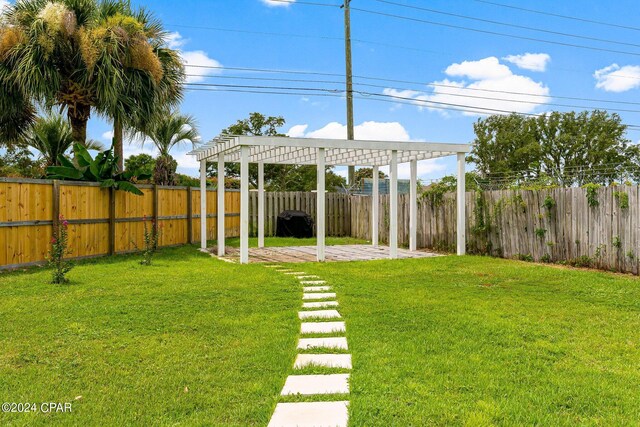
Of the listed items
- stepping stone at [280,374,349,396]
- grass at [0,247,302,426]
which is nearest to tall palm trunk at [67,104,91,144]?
grass at [0,247,302,426]

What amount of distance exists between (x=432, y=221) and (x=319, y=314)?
802 centimetres

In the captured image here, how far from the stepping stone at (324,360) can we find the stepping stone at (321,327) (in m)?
0.70

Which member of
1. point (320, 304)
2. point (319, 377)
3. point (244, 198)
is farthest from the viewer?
point (244, 198)

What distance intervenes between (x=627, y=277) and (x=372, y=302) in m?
4.78

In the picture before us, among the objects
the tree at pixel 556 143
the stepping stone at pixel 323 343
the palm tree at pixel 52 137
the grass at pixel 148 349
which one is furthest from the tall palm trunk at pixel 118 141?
the tree at pixel 556 143

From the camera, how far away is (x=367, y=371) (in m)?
3.30

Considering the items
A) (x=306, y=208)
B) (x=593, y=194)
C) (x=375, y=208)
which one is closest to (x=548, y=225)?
(x=593, y=194)

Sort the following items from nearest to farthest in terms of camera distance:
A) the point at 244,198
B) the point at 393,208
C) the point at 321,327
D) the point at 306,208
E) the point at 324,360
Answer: the point at 324,360 → the point at 321,327 → the point at 244,198 → the point at 393,208 → the point at 306,208

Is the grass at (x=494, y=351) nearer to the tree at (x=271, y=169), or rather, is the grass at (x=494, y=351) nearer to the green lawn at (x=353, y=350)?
the green lawn at (x=353, y=350)

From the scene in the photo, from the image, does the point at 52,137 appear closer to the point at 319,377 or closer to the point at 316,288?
the point at 316,288

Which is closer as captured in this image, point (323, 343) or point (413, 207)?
point (323, 343)

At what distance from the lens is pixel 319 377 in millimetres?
3242

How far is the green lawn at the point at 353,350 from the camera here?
108 inches

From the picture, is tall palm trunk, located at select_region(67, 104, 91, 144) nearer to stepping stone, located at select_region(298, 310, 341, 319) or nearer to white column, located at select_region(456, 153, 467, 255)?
white column, located at select_region(456, 153, 467, 255)
